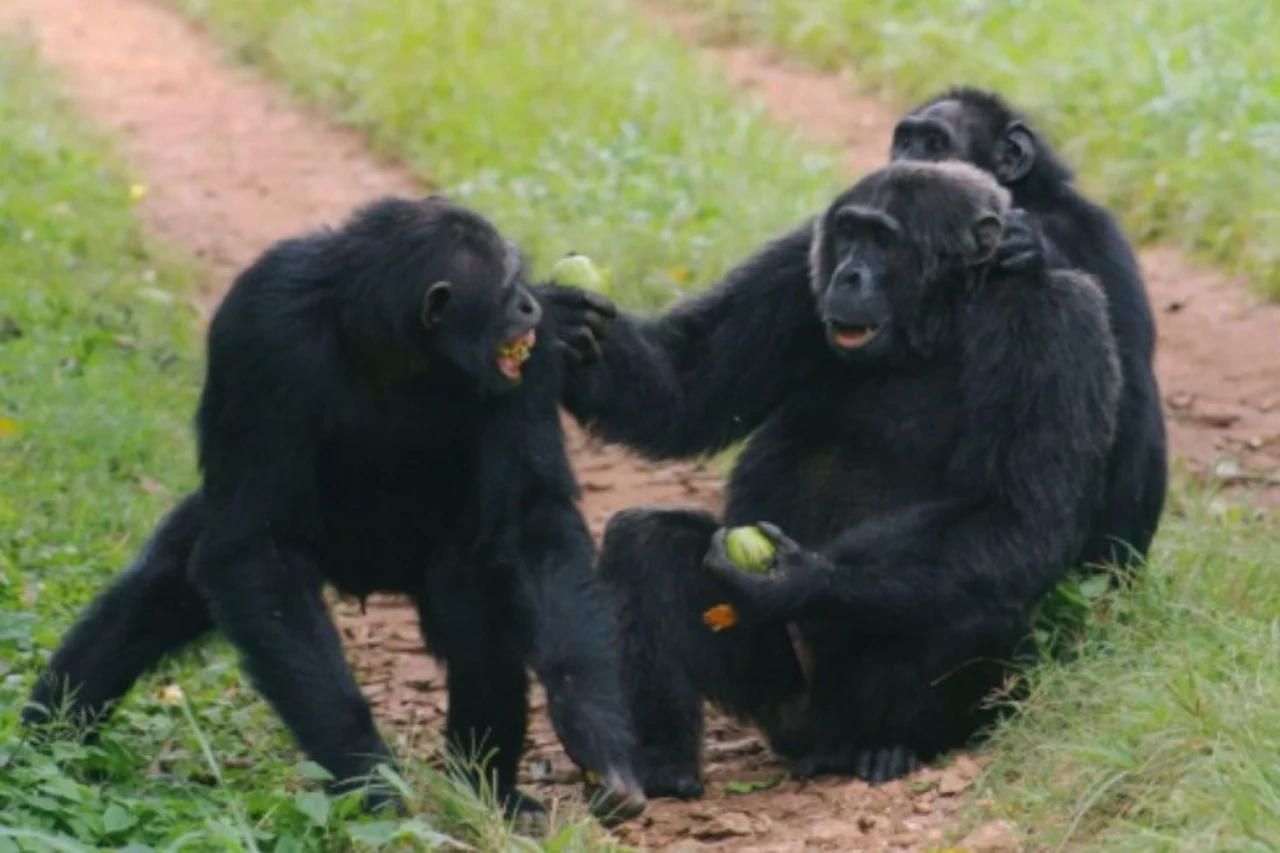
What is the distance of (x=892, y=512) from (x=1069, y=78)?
764cm

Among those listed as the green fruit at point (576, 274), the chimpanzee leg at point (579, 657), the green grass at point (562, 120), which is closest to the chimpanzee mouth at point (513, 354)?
the chimpanzee leg at point (579, 657)

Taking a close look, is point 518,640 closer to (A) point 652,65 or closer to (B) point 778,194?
(B) point 778,194

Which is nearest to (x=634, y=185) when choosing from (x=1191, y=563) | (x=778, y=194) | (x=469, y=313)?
(x=778, y=194)

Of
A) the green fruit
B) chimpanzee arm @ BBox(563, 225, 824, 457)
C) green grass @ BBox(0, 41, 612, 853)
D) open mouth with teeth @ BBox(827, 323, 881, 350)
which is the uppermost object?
the green fruit

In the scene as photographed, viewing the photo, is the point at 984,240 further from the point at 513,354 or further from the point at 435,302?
the point at 435,302

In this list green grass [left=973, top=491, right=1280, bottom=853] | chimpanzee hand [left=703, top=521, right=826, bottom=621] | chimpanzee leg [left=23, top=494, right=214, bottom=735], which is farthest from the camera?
chimpanzee leg [left=23, top=494, right=214, bottom=735]

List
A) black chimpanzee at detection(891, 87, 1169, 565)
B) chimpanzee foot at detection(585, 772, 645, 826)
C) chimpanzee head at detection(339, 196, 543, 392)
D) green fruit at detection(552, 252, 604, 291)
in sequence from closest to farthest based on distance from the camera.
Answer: chimpanzee foot at detection(585, 772, 645, 826)
chimpanzee head at detection(339, 196, 543, 392)
green fruit at detection(552, 252, 604, 291)
black chimpanzee at detection(891, 87, 1169, 565)

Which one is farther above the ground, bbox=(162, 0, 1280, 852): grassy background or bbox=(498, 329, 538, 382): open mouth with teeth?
bbox=(498, 329, 538, 382): open mouth with teeth

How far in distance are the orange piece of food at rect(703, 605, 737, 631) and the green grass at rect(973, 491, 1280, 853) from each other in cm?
85

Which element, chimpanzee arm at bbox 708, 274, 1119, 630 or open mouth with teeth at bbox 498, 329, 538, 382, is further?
chimpanzee arm at bbox 708, 274, 1119, 630

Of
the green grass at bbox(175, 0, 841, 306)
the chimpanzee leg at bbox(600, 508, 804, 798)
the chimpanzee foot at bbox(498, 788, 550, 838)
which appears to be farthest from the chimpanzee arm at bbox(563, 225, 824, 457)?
the green grass at bbox(175, 0, 841, 306)

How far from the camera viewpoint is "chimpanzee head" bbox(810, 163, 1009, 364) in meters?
6.98

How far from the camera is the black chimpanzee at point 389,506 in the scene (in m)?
6.38

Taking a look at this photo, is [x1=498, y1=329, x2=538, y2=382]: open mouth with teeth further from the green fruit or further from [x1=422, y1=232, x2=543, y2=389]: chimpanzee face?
the green fruit
